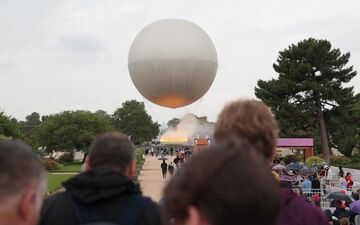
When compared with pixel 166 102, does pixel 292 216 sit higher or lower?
lower

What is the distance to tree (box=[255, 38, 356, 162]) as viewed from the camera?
163ft

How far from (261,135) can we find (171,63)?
1288 inches

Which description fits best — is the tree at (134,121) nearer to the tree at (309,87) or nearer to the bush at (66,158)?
the bush at (66,158)

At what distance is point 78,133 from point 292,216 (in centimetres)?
5996

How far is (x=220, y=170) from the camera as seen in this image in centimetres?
157

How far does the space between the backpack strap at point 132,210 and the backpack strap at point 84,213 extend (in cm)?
14

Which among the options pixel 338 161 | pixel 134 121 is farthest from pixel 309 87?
pixel 134 121

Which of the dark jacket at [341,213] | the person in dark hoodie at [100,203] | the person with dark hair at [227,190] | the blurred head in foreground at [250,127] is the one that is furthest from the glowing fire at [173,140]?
the person with dark hair at [227,190]

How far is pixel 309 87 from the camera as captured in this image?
163ft

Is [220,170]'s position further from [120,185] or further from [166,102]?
[166,102]

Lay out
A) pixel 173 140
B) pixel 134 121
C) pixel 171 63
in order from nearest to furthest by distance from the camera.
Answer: pixel 171 63
pixel 173 140
pixel 134 121

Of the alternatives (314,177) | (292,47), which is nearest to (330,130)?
(292,47)

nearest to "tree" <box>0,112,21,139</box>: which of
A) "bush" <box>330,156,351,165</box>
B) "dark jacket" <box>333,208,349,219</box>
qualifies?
"bush" <box>330,156,351,165</box>

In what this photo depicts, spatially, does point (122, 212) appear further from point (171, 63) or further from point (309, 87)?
point (309, 87)
